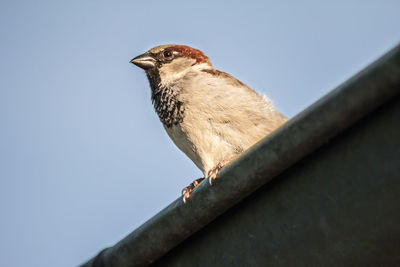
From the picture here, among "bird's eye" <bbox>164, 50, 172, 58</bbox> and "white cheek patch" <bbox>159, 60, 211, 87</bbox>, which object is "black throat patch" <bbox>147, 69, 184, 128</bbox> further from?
"bird's eye" <bbox>164, 50, 172, 58</bbox>

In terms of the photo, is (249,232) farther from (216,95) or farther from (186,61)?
(186,61)

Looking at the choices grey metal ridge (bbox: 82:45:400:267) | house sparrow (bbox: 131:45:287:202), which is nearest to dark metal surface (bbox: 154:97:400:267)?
grey metal ridge (bbox: 82:45:400:267)

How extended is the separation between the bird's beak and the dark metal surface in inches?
93.8

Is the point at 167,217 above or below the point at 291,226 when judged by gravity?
above

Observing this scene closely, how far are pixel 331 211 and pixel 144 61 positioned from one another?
2.69 meters

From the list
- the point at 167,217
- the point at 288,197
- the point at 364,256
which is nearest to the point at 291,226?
the point at 288,197

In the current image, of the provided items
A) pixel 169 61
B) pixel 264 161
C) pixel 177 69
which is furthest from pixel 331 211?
pixel 169 61

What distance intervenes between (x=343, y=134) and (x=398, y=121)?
0.43ft

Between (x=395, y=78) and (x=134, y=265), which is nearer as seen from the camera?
(x=395, y=78)

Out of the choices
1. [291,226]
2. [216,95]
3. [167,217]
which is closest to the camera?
[291,226]

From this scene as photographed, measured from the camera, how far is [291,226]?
119 centimetres

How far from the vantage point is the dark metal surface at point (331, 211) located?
101 centimetres

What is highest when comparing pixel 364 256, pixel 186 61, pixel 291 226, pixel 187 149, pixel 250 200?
pixel 186 61

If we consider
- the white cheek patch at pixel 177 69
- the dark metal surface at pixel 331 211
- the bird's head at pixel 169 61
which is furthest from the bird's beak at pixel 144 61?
the dark metal surface at pixel 331 211
